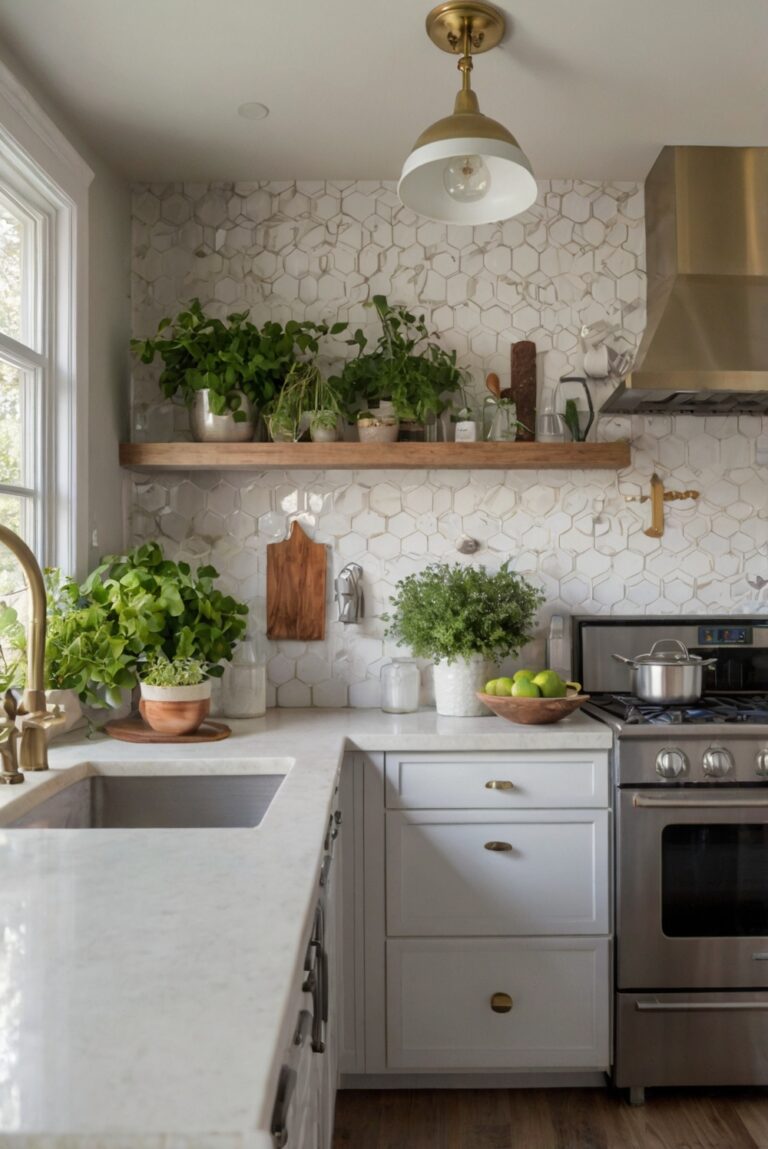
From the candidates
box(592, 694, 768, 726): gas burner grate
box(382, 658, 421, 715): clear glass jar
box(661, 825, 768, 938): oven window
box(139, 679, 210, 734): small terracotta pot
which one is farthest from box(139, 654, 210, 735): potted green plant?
box(661, 825, 768, 938): oven window

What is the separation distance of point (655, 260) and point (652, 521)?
2.63 feet

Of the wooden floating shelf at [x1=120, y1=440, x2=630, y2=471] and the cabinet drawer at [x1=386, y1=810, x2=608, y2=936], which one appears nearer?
the cabinet drawer at [x1=386, y1=810, x2=608, y2=936]

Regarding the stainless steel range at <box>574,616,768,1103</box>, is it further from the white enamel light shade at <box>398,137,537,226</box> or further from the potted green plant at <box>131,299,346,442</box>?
the potted green plant at <box>131,299,346,442</box>

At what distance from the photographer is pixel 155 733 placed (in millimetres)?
2299

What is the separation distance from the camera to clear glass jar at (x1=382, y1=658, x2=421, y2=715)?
8.91 feet

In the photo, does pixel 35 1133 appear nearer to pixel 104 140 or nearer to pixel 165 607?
pixel 165 607

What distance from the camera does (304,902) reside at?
109cm

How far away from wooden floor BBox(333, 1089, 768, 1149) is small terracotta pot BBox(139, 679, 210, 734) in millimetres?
1029

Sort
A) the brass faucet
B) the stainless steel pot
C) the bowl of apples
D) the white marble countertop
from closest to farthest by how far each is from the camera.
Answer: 1. the white marble countertop
2. the brass faucet
3. the bowl of apples
4. the stainless steel pot

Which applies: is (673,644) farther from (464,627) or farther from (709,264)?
(709,264)

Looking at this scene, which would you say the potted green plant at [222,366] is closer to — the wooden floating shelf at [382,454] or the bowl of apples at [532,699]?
the wooden floating shelf at [382,454]

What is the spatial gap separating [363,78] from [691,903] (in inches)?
86.0

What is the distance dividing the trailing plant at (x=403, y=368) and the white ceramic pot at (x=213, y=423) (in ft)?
1.08

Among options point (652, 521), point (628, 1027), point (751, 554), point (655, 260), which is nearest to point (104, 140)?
point (655, 260)
